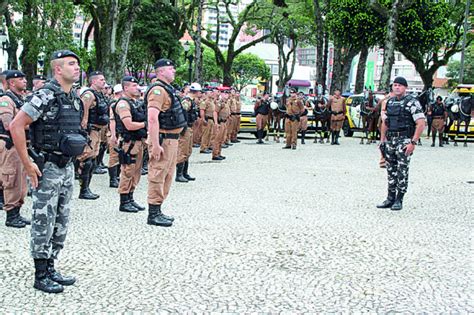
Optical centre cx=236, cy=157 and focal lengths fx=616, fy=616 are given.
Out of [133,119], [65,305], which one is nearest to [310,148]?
[133,119]

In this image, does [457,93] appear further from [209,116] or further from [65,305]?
[65,305]

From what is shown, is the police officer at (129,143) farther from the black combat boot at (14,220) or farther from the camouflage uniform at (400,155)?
the camouflage uniform at (400,155)

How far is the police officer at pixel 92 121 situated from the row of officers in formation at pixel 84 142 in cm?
2

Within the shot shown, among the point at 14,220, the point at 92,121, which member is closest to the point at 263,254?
the point at 14,220

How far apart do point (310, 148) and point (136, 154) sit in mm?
11520

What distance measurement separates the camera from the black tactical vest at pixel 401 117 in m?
8.73

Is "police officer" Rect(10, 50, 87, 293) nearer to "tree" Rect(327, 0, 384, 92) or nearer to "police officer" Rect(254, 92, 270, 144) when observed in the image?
"police officer" Rect(254, 92, 270, 144)

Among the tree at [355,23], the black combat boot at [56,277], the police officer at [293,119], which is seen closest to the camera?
the black combat boot at [56,277]

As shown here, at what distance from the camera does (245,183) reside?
11180 mm

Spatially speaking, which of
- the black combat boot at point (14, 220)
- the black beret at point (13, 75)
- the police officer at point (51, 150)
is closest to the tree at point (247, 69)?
the black beret at point (13, 75)

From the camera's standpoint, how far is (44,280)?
4898mm

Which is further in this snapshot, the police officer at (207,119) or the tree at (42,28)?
the tree at (42,28)

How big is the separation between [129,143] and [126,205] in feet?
2.74

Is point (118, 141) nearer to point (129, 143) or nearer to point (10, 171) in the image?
point (129, 143)
